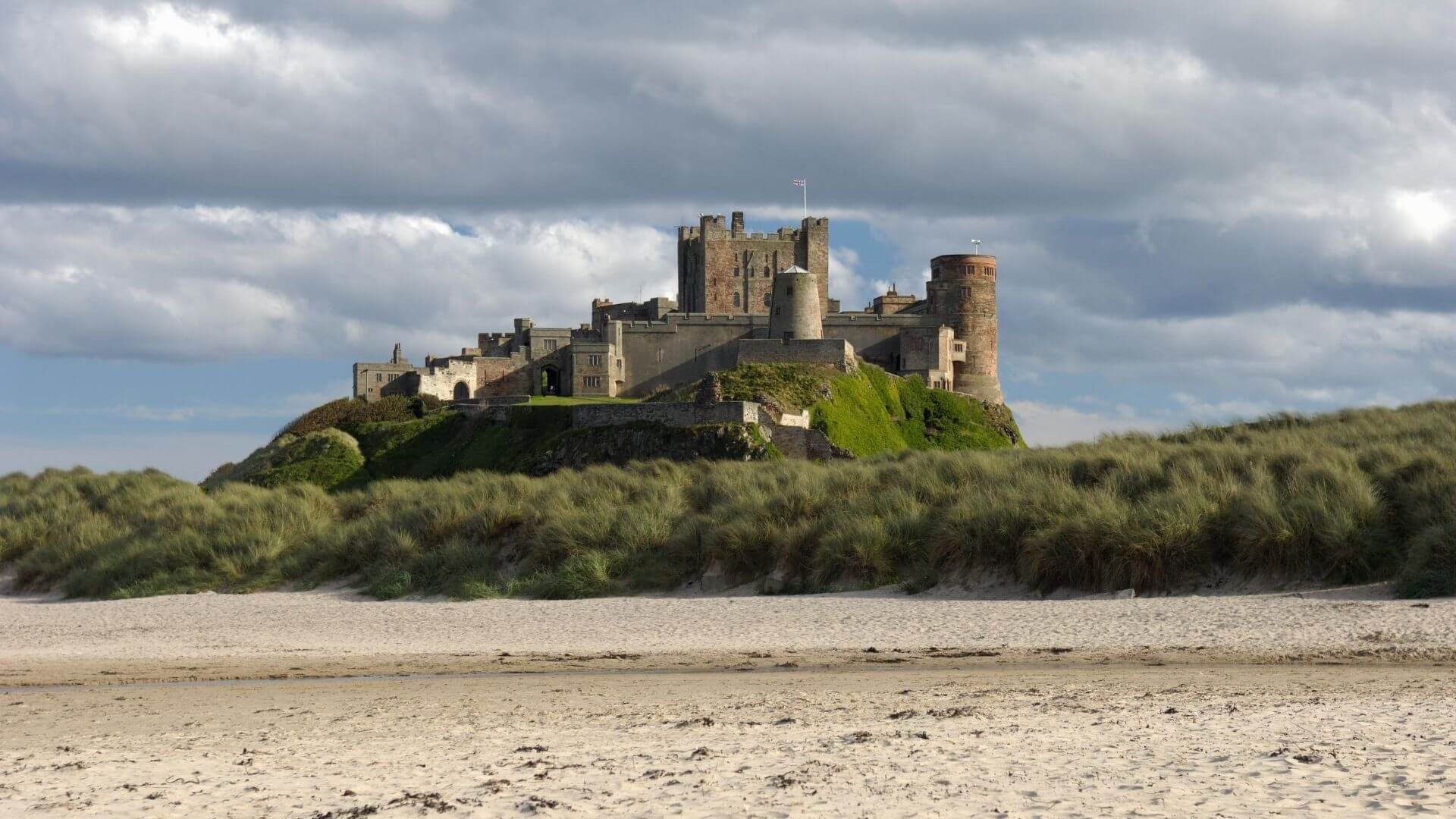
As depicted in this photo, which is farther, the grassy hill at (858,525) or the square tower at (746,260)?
the square tower at (746,260)

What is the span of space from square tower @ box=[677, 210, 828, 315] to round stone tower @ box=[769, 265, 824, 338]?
452 inches

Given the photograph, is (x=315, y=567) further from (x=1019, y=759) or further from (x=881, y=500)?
(x=1019, y=759)

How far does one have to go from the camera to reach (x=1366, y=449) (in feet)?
58.0

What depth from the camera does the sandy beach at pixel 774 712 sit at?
7086 mm

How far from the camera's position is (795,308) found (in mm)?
53906

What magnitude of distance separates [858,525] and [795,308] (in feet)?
121

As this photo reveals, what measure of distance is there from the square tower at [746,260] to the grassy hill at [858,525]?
1633 inches

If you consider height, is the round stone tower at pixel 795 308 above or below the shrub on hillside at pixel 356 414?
above

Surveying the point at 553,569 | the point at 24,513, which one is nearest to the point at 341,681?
the point at 553,569

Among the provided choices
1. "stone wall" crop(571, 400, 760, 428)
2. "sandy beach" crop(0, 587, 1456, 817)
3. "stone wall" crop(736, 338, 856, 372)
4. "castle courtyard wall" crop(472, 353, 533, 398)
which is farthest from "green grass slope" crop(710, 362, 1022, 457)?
"sandy beach" crop(0, 587, 1456, 817)

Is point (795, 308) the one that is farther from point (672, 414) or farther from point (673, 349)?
point (672, 414)

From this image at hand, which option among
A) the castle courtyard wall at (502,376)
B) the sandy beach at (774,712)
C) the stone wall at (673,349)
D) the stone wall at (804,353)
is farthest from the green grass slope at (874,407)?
the sandy beach at (774,712)

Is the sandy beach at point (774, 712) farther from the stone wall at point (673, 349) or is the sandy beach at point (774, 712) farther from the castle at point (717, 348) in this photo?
the stone wall at point (673, 349)

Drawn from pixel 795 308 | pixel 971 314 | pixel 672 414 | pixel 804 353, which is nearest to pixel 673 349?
pixel 795 308
